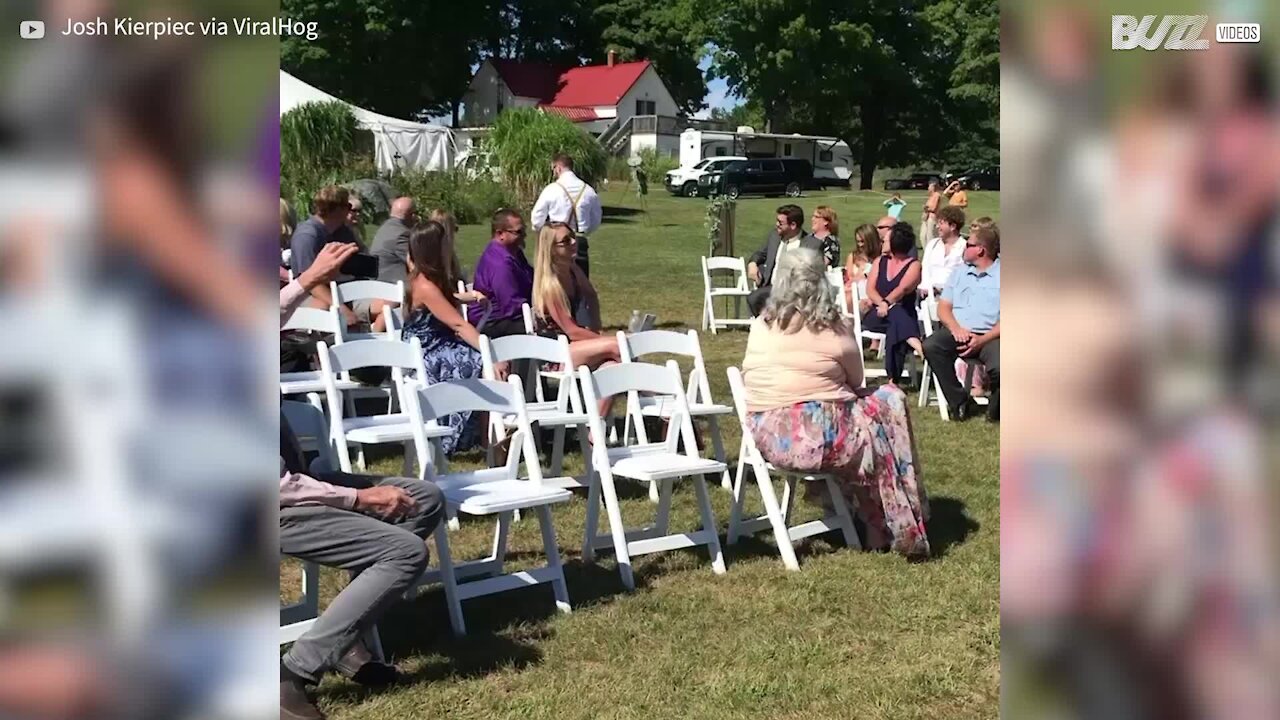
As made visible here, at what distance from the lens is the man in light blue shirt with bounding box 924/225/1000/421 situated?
7957 mm

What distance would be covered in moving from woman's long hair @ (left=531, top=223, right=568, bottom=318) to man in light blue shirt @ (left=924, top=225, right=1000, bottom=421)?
2.86 m

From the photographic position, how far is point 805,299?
5219 millimetres

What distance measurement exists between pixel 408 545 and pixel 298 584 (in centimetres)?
131

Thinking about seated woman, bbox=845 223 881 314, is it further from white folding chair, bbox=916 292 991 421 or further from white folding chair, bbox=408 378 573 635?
white folding chair, bbox=408 378 573 635

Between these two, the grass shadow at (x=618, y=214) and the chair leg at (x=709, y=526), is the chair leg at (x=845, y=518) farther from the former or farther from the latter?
the grass shadow at (x=618, y=214)

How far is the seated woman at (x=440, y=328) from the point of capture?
662 centimetres

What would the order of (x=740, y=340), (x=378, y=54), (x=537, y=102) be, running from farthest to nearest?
(x=537, y=102) → (x=378, y=54) → (x=740, y=340)

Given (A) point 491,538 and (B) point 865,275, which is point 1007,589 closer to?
(A) point 491,538

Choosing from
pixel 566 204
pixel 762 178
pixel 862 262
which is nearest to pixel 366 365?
pixel 566 204

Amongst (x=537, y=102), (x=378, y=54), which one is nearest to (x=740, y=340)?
(x=378, y=54)

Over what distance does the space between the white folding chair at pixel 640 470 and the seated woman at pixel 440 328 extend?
1569mm

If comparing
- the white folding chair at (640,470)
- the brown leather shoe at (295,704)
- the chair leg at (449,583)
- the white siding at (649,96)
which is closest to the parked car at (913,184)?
the white siding at (649,96)

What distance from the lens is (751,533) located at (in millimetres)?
5473

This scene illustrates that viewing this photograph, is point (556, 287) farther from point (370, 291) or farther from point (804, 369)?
point (804, 369)
